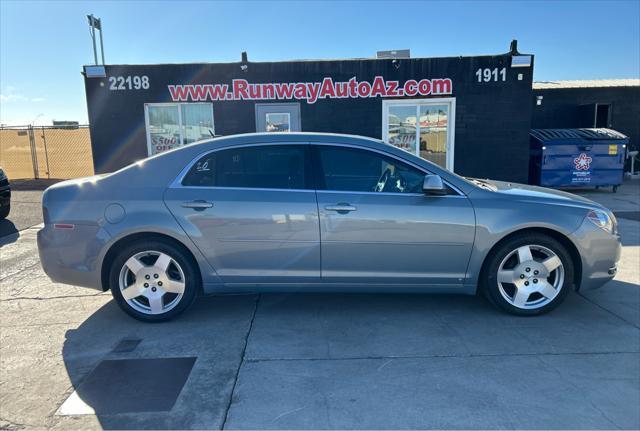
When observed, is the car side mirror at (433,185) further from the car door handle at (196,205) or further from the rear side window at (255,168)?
the car door handle at (196,205)

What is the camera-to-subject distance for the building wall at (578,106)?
640 inches

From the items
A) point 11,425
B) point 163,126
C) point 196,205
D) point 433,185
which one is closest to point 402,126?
point 163,126

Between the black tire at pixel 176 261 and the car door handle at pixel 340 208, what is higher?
the car door handle at pixel 340 208

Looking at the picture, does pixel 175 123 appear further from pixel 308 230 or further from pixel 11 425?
pixel 11 425

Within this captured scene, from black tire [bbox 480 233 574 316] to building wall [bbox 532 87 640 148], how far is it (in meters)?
14.0

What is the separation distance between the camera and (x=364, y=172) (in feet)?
13.3

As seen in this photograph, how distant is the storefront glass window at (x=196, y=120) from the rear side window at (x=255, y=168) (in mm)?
7962

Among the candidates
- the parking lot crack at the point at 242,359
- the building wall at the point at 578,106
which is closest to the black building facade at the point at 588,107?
the building wall at the point at 578,106

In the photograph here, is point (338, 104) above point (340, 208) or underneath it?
above

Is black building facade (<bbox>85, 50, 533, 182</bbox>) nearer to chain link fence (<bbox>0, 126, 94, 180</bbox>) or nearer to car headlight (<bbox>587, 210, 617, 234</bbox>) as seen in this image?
chain link fence (<bbox>0, 126, 94, 180</bbox>)

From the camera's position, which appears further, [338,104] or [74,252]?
[338,104]

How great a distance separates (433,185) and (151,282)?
258cm

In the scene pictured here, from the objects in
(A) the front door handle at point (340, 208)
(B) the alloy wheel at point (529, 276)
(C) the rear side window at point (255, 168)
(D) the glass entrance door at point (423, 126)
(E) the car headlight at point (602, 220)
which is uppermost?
(D) the glass entrance door at point (423, 126)

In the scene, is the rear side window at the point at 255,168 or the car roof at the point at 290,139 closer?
the rear side window at the point at 255,168
